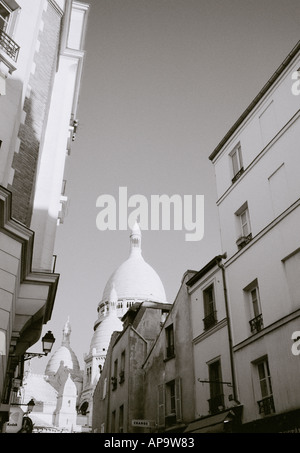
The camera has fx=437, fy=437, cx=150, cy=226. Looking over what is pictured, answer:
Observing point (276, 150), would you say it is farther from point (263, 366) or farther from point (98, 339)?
Answer: point (98, 339)

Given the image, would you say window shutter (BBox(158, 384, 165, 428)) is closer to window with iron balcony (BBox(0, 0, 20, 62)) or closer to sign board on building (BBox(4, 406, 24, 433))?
sign board on building (BBox(4, 406, 24, 433))

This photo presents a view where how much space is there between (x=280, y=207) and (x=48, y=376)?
112 metres

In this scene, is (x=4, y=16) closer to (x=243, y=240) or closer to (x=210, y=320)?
(x=243, y=240)

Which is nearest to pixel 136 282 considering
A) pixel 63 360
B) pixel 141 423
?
pixel 63 360

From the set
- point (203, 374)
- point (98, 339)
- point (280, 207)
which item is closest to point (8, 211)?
point (280, 207)

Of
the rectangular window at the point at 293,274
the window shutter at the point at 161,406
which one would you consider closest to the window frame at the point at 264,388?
the rectangular window at the point at 293,274

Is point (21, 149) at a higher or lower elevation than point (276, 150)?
lower

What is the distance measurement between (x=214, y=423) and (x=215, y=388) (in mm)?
1887

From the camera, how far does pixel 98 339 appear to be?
335 feet

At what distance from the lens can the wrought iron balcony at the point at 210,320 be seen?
18.2m

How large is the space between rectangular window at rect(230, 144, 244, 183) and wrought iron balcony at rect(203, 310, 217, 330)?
19.3ft

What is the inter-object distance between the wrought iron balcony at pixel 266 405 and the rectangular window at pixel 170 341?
25.9ft

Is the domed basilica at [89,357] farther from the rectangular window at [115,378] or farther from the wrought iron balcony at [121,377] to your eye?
the wrought iron balcony at [121,377]
